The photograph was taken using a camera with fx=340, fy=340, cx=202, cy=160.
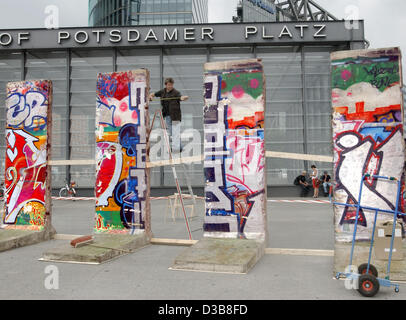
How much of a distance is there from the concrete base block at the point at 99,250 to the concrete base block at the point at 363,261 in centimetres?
362

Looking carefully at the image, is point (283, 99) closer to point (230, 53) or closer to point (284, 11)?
point (230, 53)

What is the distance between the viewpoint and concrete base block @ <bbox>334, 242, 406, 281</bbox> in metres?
4.36

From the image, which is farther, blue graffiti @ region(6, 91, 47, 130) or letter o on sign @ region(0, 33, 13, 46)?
letter o on sign @ region(0, 33, 13, 46)

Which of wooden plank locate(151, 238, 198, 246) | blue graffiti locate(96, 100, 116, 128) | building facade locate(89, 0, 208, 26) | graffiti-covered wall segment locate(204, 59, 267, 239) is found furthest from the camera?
building facade locate(89, 0, 208, 26)

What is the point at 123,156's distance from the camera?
7336 millimetres

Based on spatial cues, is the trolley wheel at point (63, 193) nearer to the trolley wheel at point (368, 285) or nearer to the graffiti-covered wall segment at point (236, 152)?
the graffiti-covered wall segment at point (236, 152)

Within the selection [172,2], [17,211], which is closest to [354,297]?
[17,211]

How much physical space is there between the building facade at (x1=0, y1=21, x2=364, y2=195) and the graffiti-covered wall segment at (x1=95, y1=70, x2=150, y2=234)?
13.0 metres

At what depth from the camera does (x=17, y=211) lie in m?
Answer: 7.96

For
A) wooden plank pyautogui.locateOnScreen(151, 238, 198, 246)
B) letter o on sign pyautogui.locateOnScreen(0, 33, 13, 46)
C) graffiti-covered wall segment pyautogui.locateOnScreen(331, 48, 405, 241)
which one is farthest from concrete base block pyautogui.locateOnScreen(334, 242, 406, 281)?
letter o on sign pyautogui.locateOnScreen(0, 33, 13, 46)

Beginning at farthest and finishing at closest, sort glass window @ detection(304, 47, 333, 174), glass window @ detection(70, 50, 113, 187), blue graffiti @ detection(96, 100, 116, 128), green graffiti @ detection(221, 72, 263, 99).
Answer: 1. glass window @ detection(70, 50, 113, 187)
2. glass window @ detection(304, 47, 333, 174)
3. blue graffiti @ detection(96, 100, 116, 128)
4. green graffiti @ detection(221, 72, 263, 99)

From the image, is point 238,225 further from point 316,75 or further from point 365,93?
point 316,75

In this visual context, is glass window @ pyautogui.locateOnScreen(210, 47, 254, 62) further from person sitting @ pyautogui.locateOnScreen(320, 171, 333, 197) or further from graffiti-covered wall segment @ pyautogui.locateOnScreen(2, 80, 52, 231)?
graffiti-covered wall segment @ pyautogui.locateOnScreen(2, 80, 52, 231)

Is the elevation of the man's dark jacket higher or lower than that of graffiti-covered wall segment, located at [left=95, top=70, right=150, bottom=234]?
higher
